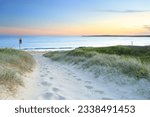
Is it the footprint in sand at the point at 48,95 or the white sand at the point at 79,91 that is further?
the white sand at the point at 79,91

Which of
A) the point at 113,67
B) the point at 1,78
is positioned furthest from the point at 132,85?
the point at 1,78

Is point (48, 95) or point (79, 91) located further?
point (79, 91)

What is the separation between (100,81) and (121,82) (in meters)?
1.13

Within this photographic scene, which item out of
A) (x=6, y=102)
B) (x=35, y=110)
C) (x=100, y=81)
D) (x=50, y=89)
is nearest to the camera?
(x=35, y=110)

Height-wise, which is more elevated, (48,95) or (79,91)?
(48,95)

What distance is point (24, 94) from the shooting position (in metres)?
8.41

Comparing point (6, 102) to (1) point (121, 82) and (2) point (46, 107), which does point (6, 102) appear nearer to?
(2) point (46, 107)

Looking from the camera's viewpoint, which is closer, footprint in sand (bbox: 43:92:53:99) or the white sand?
footprint in sand (bbox: 43:92:53:99)

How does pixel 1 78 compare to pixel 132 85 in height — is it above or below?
above

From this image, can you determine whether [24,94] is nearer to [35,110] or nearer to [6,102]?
[6,102]

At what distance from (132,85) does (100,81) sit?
173 cm

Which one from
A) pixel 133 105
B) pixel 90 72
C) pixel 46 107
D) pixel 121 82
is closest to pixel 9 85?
pixel 46 107

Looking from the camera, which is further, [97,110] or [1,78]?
[1,78]

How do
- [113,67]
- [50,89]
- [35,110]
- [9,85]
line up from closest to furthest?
[35,110]
[9,85]
[50,89]
[113,67]
